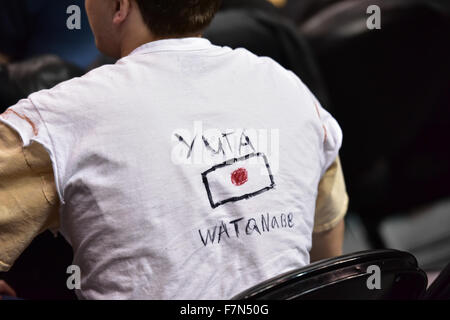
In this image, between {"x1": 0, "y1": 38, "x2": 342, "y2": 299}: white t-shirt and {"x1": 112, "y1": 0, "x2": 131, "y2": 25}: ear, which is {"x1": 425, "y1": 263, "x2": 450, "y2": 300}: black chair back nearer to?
{"x1": 0, "y1": 38, "x2": 342, "y2": 299}: white t-shirt

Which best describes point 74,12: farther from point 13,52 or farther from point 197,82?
point 13,52

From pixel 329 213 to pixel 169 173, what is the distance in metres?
0.41

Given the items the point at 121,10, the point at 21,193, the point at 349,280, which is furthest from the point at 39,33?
the point at 349,280

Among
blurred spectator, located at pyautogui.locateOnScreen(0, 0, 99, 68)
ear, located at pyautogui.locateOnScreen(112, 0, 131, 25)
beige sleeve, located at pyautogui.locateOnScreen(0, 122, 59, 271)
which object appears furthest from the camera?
blurred spectator, located at pyautogui.locateOnScreen(0, 0, 99, 68)

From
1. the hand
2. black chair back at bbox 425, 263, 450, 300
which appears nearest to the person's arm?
black chair back at bbox 425, 263, 450, 300

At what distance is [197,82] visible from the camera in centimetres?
96

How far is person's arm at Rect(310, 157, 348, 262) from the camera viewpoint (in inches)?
46.2

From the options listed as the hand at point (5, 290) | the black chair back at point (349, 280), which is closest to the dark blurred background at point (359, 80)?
the hand at point (5, 290)

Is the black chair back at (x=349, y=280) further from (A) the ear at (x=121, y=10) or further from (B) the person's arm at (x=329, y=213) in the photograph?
(A) the ear at (x=121, y=10)

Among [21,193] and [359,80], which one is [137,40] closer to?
[21,193]

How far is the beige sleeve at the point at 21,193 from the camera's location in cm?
89

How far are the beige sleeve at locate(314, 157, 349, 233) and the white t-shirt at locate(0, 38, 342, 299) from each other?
182mm

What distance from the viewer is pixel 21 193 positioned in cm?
91

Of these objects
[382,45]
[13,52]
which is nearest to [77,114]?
[13,52]
